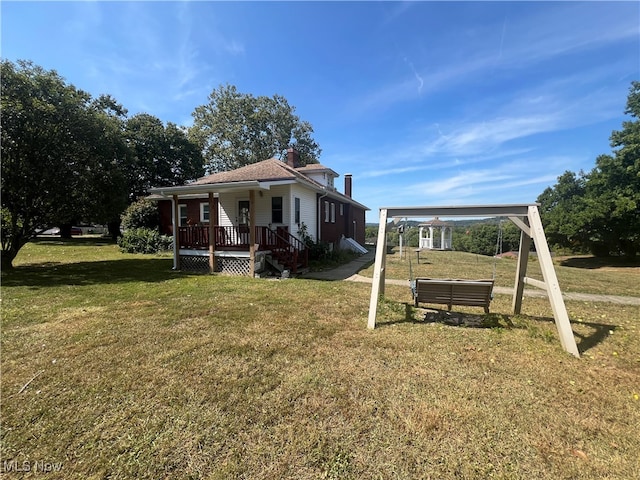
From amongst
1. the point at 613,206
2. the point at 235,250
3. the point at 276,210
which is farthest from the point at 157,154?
the point at 613,206

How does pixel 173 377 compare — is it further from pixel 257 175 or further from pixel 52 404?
pixel 257 175

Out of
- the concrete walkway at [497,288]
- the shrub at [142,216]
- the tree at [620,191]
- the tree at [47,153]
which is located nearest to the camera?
the concrete walkway at [497,288]

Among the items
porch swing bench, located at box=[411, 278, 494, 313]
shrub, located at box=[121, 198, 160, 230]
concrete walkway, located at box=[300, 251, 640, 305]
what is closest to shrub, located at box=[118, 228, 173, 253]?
shrub, located at box=[121, 198, 160, 230]

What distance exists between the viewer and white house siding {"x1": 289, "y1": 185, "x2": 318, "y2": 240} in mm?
12188

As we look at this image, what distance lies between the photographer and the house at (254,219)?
9.83 m

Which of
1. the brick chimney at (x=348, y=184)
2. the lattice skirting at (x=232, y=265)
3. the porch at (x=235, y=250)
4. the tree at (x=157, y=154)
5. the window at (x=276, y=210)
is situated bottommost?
the lattice skirting at (x=232, y=265)

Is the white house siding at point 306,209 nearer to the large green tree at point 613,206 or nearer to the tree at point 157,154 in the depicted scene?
the large green tree at point 613,206

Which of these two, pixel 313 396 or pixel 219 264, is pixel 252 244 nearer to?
pixel 219 264

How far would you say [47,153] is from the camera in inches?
361

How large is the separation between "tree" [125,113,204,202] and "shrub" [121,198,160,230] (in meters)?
8.62

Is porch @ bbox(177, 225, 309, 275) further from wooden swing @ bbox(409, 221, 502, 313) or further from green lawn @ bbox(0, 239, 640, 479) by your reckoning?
wooden swing @ bbox(409, 221, 502, 313)

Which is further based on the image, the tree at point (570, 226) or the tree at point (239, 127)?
the tree at point (239, 127)

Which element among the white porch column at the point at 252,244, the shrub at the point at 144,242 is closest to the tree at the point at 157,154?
the shrub at the point at 144,242
